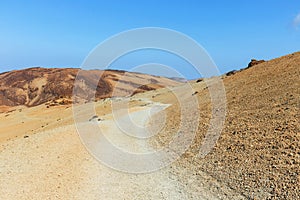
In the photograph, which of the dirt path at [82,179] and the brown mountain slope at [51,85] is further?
the brown mountain slope at [51,85]

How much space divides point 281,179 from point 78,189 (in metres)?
7.19

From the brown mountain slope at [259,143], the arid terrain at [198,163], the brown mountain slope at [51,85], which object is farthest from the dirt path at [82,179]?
the brown mountain slope at [51,85]

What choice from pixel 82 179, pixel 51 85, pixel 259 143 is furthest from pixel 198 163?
pixel 51 85

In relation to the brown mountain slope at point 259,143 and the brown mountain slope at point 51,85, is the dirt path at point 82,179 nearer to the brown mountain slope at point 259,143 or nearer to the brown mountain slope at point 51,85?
the brown mountain slope at point 259,143

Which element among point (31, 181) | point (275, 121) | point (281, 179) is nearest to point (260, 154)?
point (281, 179)

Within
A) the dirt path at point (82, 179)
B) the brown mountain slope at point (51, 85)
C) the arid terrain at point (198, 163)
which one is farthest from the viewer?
the brown mountain slope at point (51, 85)

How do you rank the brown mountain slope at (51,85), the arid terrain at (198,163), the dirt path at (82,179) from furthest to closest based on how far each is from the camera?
the brown mountain slope at (51,85)
the dirt path at (82,179)
the arid terrain at (198,163)

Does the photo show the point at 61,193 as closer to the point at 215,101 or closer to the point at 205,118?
the point at 205,118

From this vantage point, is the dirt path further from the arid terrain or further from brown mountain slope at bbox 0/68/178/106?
brown mountain slope at bbox 0/68/178/106

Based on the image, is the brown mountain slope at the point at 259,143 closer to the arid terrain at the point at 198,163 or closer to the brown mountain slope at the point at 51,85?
the arid terrain at the point at 198,163

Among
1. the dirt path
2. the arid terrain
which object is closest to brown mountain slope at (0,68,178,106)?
the arid terrain

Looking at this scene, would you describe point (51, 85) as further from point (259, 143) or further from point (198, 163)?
point (259, 143)

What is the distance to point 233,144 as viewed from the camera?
1539 cm

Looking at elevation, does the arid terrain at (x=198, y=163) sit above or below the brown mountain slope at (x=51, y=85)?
below
